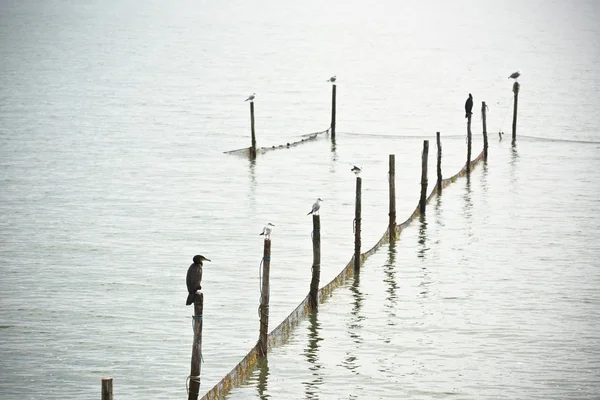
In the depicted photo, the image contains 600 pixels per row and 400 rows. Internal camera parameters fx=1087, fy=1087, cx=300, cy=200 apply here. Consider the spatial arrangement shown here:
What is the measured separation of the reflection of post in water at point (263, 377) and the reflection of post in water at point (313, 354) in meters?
0.62

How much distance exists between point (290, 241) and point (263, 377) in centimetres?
1173

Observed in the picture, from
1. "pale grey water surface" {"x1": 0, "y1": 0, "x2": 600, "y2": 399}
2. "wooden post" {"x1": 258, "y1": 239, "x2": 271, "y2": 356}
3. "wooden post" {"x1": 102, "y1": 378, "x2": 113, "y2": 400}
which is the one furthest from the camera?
"pale grey water surface" {"x1": 0, "y1": 0, "x2": 600, "y2": 399}

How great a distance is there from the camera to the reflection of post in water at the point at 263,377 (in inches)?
627

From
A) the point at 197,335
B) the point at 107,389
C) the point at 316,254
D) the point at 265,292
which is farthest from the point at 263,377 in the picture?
the point at 107,389

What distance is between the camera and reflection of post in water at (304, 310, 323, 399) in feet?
53.5

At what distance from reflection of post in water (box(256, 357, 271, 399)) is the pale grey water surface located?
0.16ft

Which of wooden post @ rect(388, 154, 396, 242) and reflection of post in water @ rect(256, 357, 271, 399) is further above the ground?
wooden post @ rect(388, 154, 396, 242)

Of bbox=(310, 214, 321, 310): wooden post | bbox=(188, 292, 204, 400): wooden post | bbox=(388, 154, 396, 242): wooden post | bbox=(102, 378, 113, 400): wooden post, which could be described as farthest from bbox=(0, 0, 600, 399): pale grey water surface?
bbox=(102, 378, 113, 400): wooden post

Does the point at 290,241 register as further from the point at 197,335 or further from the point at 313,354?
the point at 197,335

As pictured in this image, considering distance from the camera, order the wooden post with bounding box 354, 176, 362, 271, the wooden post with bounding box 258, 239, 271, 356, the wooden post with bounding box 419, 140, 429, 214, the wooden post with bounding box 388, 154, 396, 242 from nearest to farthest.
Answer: the wooden post with bounding box 258, 239, 271, 356
the wooden post with bounding box 354, 176, 362, 271
the wooden post with bounding box 388, 154, 396, 242
the wooden post with bounding box 419, 140, 429, 214

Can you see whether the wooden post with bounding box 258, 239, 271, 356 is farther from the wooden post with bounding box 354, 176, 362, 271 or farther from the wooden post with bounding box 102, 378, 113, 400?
the wooden post with bounding box 354, 176, 362, 271

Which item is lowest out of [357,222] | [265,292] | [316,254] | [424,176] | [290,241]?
[290,241]

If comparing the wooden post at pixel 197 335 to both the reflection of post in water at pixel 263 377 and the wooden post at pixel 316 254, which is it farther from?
the wooden post at pixel 316 254

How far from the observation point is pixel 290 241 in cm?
2811
